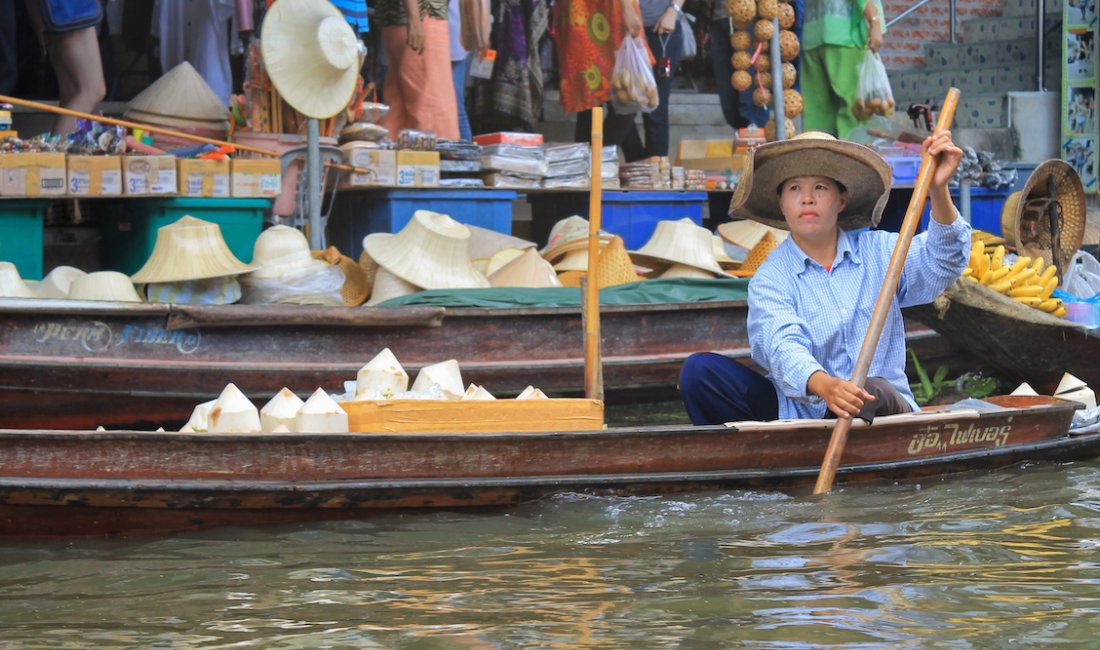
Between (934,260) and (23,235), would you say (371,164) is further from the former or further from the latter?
(934,260)

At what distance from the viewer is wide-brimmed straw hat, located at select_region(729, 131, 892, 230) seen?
14.9 feet

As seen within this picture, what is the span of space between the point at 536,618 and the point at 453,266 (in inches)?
139

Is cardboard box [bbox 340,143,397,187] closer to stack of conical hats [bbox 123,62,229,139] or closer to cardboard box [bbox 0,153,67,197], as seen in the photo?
stack of conical hats [bbox 123,62,229,139]

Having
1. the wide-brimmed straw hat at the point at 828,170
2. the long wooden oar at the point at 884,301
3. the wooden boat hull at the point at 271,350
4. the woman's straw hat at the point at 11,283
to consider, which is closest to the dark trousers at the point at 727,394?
the long wooden oar at the point at 884,301

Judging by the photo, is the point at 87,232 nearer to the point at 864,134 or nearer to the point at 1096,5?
the point at 864,134

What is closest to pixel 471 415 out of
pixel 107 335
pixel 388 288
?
pixel 107 335

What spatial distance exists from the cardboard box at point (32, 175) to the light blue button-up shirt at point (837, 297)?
3.45m

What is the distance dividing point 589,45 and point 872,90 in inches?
75.7

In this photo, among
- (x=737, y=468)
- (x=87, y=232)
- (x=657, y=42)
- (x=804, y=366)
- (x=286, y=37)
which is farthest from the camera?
(x=657, y=42)

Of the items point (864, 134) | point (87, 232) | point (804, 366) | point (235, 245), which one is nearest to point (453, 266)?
point (235, 245)

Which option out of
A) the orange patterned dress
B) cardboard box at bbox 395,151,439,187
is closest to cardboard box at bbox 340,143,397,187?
cardboard box at bbox 395,151,439,187

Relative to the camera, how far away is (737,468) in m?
4.69

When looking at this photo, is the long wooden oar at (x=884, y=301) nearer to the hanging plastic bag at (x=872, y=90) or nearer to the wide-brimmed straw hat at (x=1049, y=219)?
the wide-brimmed straw hat at (x=1049, y=219)

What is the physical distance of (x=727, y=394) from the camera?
485 cm
